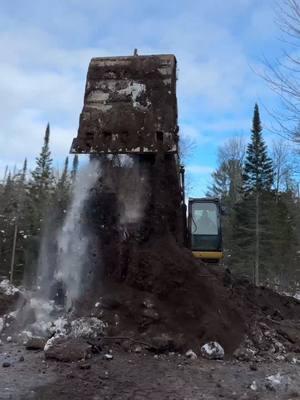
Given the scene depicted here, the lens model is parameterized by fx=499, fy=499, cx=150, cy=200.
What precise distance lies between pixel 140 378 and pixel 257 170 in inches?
1305

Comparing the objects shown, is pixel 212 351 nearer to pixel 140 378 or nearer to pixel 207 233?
pixel 140 378

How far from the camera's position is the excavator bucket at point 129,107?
828 cm

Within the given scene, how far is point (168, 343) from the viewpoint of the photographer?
23.4ft

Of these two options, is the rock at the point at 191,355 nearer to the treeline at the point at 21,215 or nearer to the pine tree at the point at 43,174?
the treeline at the point at 21,215

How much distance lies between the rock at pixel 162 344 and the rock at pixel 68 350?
1001 millimetres

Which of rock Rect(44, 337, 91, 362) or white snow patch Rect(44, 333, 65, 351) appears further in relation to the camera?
white snow patch Rect(44, 333, 65, 351)

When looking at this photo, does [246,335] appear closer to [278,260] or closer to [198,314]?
[198,314]

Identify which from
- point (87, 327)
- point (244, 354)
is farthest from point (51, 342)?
point (244, 354)

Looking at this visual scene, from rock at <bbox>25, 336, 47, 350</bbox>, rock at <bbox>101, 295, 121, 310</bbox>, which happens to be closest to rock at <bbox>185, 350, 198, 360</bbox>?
rock at <bbox>101, 295, 121, 310</bbox>

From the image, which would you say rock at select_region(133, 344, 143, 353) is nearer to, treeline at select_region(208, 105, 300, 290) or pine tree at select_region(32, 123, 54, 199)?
treeline at select_region(208, 105, 300, 290)

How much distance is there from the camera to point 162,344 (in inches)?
279

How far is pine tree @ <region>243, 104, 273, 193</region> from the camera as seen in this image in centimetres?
3738

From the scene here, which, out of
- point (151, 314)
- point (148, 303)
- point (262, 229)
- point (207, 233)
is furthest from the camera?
point (262, 229)

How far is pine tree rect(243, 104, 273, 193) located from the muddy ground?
30894 mm
